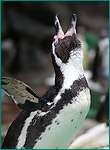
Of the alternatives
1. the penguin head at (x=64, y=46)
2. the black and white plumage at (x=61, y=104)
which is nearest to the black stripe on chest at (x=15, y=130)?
the black and white plumage at (x=61, y=104)

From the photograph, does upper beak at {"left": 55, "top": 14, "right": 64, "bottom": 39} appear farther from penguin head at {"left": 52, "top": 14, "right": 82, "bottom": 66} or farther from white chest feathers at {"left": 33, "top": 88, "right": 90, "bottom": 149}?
white chest feathers at {"left": 33, "top": 88, "right": 90, "bottom": 149}

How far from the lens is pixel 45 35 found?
3664mm

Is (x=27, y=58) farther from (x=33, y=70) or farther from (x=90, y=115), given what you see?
(x=90, y=115)

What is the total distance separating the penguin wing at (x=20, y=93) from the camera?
0.75m

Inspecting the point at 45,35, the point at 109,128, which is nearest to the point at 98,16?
the point at 45,35

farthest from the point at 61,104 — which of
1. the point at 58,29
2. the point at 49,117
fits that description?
the point at 58,29

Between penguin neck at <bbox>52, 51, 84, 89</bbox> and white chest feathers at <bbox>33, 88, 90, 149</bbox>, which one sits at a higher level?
penguin neck at <bbox>52, 51, 84, 89</bbox>

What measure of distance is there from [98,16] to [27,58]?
147 centimetres

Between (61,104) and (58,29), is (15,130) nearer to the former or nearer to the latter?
(61,104)

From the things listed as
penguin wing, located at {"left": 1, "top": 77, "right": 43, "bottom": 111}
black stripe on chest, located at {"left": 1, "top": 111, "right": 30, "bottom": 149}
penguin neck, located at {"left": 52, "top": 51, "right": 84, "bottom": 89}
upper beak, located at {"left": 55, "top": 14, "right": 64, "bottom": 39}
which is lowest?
black stripe on chest, located at {"left": 1, "top": 111, "right": 30, "bottom": 149}

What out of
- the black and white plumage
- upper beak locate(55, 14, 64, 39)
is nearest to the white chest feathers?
the black and white plumage

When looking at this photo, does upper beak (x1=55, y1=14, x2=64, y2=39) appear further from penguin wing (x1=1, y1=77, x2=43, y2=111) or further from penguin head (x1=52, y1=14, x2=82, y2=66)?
penguin wing (x1=1, y1=77, x2=43, y2=111)

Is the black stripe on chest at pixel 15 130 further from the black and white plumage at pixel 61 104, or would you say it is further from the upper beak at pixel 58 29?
the upper beak at pixel 58 29

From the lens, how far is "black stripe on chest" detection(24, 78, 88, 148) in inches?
29.9
